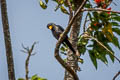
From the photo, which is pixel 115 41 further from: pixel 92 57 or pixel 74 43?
pixel 74 43

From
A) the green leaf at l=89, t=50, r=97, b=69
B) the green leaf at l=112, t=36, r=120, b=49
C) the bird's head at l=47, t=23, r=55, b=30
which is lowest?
the green leaf at l=89, t=50, r=97, b=69

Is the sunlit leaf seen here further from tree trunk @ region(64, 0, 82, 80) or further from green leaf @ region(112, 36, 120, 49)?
tree trunk @ region(64, 0, 82, 80)

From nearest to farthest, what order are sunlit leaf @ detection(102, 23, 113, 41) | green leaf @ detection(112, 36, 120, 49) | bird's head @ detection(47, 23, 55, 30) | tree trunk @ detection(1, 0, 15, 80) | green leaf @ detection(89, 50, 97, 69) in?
1. tree trunk @ detection(1, 0, 15, 80)
2. sunlit leaf @ detection(102, 23, 113, 41)
3. green leaf @ detection(112, 36, 120, 49)
4. green leaf @ detection(89, 50, 97, 69)
5. bird's head @ detection(47, 23, 55, 30)

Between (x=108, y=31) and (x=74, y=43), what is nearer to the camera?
(x=74, y=43)

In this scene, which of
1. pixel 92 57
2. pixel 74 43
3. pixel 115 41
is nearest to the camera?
pixel 74 43

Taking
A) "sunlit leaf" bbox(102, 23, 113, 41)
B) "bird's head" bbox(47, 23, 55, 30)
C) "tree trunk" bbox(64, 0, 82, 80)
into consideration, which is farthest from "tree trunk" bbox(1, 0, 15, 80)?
"sunlit leaf" bbox(102, 23, 113, 41)

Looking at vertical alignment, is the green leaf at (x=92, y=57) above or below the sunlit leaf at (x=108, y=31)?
below

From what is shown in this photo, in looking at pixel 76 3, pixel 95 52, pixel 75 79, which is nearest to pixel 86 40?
pixel 95 52

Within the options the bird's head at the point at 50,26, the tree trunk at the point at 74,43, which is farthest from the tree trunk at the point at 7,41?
the bird's head at the point at 50,26

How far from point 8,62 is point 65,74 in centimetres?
128

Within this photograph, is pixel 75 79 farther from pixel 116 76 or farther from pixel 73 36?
pixel 73 36

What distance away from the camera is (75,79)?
592 centimetres

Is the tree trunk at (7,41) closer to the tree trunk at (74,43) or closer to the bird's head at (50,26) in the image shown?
the tree trunk at (74,43)

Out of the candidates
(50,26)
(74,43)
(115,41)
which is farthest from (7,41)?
(115,41)
